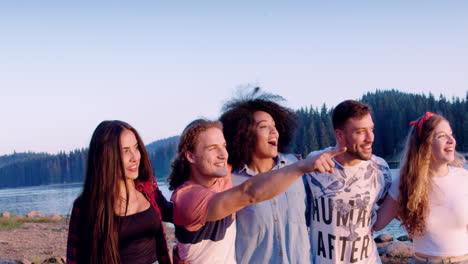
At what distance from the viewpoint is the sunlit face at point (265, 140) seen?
14.2ft

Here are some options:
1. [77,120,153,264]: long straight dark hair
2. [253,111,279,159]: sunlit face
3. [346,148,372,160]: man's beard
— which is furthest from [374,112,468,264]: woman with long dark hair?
[77,120,153,264]: long straight dark hair

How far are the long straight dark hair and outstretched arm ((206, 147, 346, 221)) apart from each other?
31.7 inches

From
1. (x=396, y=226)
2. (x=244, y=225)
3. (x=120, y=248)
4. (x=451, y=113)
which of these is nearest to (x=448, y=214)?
(x=244, y=225)

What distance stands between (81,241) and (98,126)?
3.01 feet

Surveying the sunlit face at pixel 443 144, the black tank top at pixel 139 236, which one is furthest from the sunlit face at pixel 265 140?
the sunlit face at pixel 443 144

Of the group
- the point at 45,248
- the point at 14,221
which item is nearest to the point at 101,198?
the point at 45,248

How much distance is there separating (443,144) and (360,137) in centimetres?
89

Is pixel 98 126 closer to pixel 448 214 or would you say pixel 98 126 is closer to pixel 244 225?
pixel 244 225

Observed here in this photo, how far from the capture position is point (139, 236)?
351 centimetres

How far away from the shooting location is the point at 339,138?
4.45m

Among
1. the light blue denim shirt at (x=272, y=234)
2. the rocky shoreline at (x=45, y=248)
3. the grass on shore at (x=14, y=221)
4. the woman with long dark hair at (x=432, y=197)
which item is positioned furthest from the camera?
the grass on shore at (x=14, y=221)

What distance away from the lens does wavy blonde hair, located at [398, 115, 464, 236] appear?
424 centimetres

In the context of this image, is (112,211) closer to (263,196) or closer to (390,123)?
(263,196)

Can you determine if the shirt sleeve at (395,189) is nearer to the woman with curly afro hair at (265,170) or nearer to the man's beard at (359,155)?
the man's beard at (359,155)
